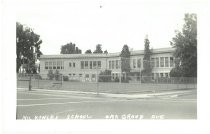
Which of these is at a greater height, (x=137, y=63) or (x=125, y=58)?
(x=125, y=58)

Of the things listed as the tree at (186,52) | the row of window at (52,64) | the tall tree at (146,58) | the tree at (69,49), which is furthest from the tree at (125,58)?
the tree at (69,49)

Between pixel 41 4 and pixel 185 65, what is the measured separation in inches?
996

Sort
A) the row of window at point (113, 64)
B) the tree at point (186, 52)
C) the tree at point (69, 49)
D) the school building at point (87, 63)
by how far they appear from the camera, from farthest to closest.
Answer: the tree at point (69, 49)
the school building at point (87, 63)
the row of window at point (113, 64)
the tree at point (186, 52)

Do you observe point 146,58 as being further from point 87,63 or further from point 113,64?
point 87,63

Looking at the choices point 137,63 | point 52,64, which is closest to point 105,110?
point 137,63

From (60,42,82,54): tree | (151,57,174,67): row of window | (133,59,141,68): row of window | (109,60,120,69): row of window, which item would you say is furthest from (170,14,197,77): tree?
(60,42,82,54): tree

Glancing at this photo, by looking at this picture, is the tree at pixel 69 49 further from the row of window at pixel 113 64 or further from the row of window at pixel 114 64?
the row of window at pixel 114 64

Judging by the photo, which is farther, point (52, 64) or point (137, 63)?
point (52, 64)

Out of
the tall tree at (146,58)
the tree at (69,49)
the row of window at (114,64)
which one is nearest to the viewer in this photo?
the tall tree at (146,58)

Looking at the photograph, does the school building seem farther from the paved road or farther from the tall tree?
the paved road

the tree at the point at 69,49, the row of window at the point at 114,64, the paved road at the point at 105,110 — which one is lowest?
the paved road at the point at 105,110

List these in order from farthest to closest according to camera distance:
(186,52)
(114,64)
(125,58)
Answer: (114,64) < (125,58) < (186,52)
